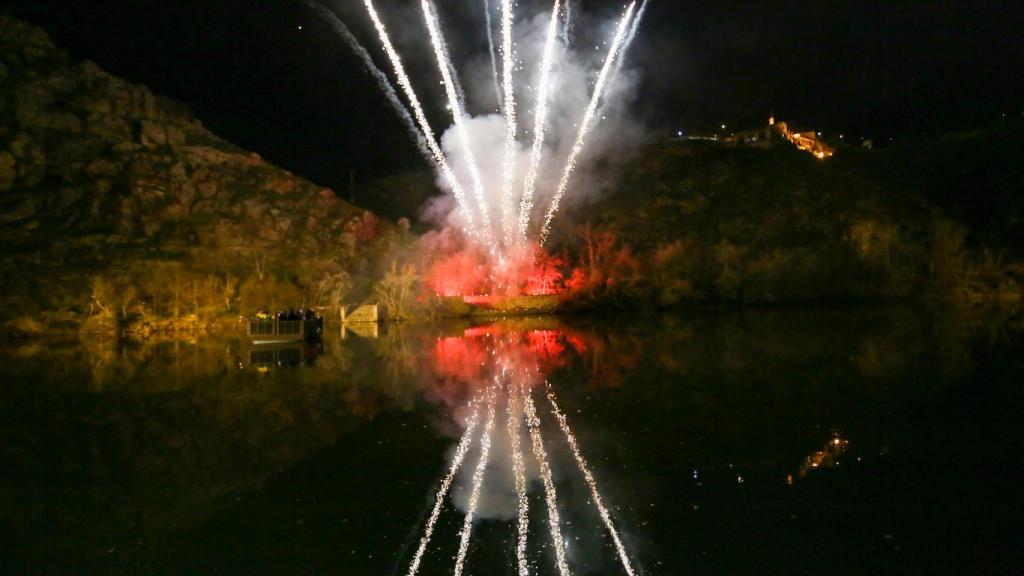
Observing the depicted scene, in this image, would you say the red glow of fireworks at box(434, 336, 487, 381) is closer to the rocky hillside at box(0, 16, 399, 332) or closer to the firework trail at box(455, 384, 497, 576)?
the firework trail at box(455, 384, 497, 576)

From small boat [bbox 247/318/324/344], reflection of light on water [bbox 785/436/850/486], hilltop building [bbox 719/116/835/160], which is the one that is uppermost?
hilltop building [bbox 719/116/835/160]

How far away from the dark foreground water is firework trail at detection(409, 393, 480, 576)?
0.21ft


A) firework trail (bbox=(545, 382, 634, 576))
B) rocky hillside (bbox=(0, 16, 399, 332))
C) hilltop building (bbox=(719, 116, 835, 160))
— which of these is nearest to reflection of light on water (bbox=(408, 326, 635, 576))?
firework trail (bbox=(545, 382, 634, 576))

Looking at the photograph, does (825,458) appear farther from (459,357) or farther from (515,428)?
(459,357)

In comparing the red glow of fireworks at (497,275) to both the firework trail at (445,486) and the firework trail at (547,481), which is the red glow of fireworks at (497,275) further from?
the firework trail at (445,486)

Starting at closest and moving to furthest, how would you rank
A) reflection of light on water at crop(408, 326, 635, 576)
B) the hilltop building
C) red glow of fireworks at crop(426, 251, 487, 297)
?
reflection of light on water at crop(408, 326, 635, 576), red glow of fireworks at crop(426, 251, 487, 297), the hilltop building

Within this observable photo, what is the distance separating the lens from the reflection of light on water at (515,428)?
17.3 ft

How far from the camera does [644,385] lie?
489 inches

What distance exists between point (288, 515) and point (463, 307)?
34.3m

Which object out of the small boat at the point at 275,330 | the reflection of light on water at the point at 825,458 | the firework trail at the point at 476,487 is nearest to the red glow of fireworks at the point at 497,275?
the small boat at the point at 275,330

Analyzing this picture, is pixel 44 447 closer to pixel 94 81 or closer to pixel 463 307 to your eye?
pixel 463 307

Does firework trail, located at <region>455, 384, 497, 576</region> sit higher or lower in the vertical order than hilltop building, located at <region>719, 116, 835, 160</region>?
lower

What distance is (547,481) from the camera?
6855 mm

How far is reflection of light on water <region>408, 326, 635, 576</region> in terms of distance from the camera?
17.3ft
